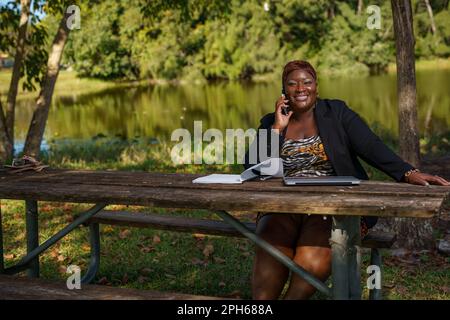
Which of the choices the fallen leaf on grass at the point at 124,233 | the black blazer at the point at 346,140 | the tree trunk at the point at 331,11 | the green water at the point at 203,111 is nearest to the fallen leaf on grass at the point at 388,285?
the black blazer at the point at 346,140

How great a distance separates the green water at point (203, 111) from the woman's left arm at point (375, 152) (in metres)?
11.4

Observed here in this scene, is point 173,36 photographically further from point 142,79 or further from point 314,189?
point 314,189

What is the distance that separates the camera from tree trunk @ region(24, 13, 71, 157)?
35.9ft

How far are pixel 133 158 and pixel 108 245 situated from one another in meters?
6.63

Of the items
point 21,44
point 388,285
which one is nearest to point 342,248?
point 388,285

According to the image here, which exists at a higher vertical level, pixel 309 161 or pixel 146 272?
pixel 309 161

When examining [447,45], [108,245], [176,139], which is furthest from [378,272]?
[447,45]

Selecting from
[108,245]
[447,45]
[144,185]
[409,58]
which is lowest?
[108,245]

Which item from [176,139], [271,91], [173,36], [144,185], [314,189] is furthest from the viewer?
[173,36]

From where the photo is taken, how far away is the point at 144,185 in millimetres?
3678

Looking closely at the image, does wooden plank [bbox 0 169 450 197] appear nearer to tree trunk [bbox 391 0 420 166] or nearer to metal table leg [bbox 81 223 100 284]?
metal table leg [bbox 81 223 100 284]

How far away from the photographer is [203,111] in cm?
2848

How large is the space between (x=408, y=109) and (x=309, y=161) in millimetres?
1962

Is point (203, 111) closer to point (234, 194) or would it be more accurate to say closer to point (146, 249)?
point (146, 249)
